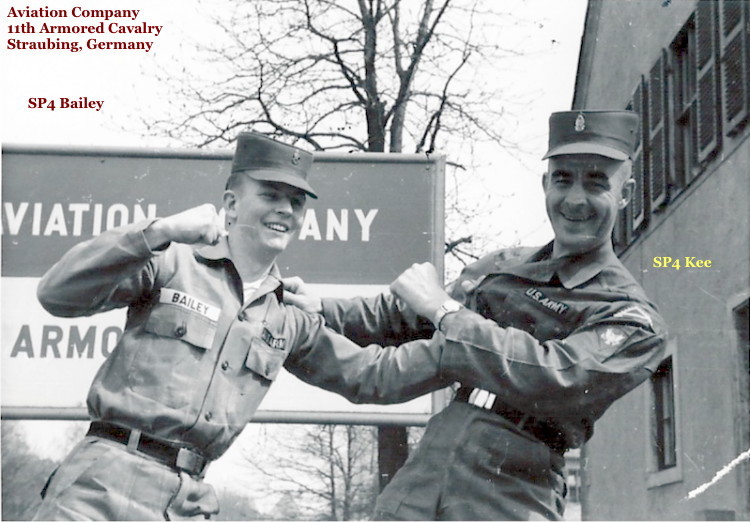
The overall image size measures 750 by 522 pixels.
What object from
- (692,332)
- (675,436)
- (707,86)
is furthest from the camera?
(707,86)

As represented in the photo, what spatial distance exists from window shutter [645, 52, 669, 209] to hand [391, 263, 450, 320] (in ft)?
7.96

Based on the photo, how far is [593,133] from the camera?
5.96 ft

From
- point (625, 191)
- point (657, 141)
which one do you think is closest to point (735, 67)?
point (657, 141)

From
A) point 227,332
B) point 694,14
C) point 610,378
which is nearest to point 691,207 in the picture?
point 694,14

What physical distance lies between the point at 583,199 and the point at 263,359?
0.70m

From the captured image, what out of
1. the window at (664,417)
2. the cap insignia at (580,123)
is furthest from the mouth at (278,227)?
the window at (664,417)

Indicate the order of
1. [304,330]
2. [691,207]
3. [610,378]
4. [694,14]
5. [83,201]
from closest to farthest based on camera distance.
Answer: [610,378] → [304,330] → [83,201] → [691,207] → [694,14]

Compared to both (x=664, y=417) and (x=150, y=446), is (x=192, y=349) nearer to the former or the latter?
(x=150, y=446)

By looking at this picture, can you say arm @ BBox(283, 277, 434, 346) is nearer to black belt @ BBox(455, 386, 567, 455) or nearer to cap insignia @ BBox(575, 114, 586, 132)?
black belt @ BBox(455, 386, 567, 455)

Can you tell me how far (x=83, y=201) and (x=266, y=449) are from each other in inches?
61.2

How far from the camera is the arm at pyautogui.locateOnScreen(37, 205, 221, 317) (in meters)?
1.53

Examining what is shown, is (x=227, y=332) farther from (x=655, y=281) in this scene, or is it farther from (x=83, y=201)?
(x=655, y=281)

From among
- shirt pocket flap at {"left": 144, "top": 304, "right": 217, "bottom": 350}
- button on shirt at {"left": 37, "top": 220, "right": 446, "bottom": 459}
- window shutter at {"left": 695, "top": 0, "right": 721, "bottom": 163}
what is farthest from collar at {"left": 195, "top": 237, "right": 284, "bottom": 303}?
window shutter at {"left": 695, "top": 0, "right": 721, "bottom": 163}

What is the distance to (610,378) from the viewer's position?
167 cm
